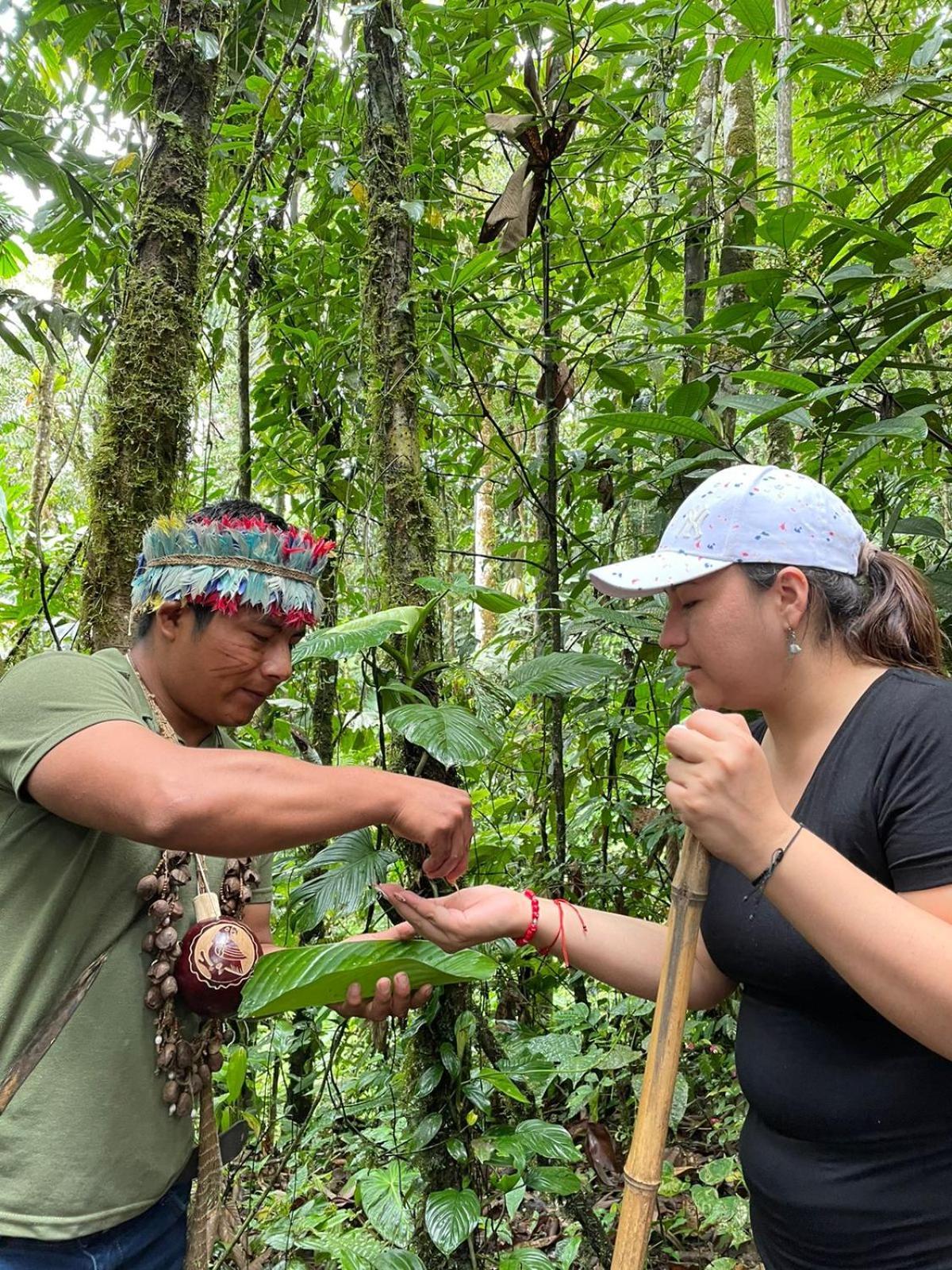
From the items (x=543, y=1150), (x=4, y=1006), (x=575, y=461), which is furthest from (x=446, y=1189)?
(x=575, y=461)

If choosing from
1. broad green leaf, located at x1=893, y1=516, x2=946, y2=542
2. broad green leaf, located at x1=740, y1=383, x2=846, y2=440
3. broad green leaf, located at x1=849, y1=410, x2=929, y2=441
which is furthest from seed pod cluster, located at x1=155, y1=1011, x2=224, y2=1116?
broad green leaf, located at x1=893, y1=516, x2=946, y2=542

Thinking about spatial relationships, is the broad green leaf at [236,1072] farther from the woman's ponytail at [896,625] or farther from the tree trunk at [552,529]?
the woman's ponytail at [896,625]

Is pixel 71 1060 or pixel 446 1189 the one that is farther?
pixel 446 1189

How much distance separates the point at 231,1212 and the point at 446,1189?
0.74 meters

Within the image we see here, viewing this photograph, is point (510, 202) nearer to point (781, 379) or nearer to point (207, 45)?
point (207, 45)

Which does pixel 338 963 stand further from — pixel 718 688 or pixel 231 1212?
pixel 231 1212

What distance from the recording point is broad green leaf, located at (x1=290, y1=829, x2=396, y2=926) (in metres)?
1.62

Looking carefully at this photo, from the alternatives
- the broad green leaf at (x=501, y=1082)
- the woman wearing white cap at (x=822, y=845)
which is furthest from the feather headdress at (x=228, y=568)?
the broad green leaf at (x=501, y=1082)

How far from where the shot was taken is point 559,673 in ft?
5.92

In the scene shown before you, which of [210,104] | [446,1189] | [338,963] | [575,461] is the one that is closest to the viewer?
[338,963]

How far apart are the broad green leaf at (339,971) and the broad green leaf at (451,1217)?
465 millimetres

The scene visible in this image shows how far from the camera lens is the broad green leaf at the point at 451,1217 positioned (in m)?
1.59

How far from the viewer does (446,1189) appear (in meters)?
1.73

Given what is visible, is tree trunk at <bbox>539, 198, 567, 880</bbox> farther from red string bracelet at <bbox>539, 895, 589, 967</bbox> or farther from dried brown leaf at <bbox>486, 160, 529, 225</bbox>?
red string bracelet at <bbox>539, 895, 589, 967</bbox>
